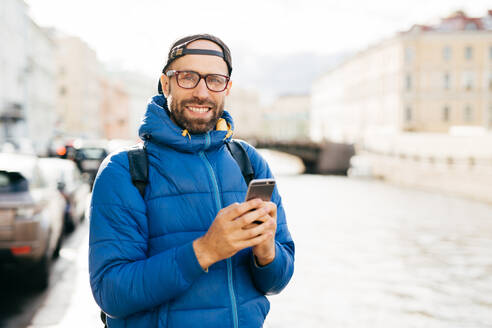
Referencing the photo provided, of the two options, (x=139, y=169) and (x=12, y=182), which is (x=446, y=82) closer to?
(x=12, y=182)

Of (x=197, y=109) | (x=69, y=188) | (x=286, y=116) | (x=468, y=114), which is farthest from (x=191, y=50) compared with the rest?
(x=286, y=116)

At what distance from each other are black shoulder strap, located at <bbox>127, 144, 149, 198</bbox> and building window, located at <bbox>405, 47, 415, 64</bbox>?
61.9 meters

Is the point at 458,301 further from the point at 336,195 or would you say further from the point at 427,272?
the point at 336,195

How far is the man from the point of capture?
171 centimetres

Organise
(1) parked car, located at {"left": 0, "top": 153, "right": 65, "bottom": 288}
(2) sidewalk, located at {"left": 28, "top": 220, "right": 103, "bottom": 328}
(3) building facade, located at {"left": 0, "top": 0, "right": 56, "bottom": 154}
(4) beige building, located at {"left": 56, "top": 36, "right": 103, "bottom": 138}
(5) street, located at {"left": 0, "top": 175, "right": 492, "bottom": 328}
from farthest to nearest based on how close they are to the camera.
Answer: (4) beige building, located at {"left": 56, "top": 36, "right": 103, "bottom": 138} → (3) building facade, located at {"left": 0, "top": 0, "right": 56, "bottom": 154} → (5) street, located at {"left": 0, "top": 175, "right": 492, "bottom": 328} → (1) parked car, located at {"left": 0, "top": 153, "right": 65, "bottom": 288} → (2) sidewalk, located at {"left": 28, "top": 220, "right": 103, "bottom": 328}

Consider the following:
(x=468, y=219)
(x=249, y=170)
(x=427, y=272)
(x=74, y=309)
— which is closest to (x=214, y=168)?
(x=249, y=170)

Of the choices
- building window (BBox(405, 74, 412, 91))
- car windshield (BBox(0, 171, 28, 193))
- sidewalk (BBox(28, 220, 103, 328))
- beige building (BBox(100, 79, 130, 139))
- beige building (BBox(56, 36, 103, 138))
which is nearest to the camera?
sidewalk (BBox(28, 220, 103, 328))

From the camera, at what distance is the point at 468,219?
19.4 meters

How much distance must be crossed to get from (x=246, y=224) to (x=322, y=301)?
6.00 meters

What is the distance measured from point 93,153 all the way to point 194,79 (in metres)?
20.9

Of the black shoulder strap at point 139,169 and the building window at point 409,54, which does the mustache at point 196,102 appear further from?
the building window at point 409,54

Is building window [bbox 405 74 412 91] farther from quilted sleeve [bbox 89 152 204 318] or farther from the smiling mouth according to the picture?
quilted sleeve [bbox 89 152 204 318]

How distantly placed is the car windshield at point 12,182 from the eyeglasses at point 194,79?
4.94m

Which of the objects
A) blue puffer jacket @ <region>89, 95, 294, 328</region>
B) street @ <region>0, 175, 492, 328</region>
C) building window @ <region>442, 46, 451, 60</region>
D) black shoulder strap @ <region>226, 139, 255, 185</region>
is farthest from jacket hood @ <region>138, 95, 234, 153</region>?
building window @ <region>442, 46, 451, 60</region>
